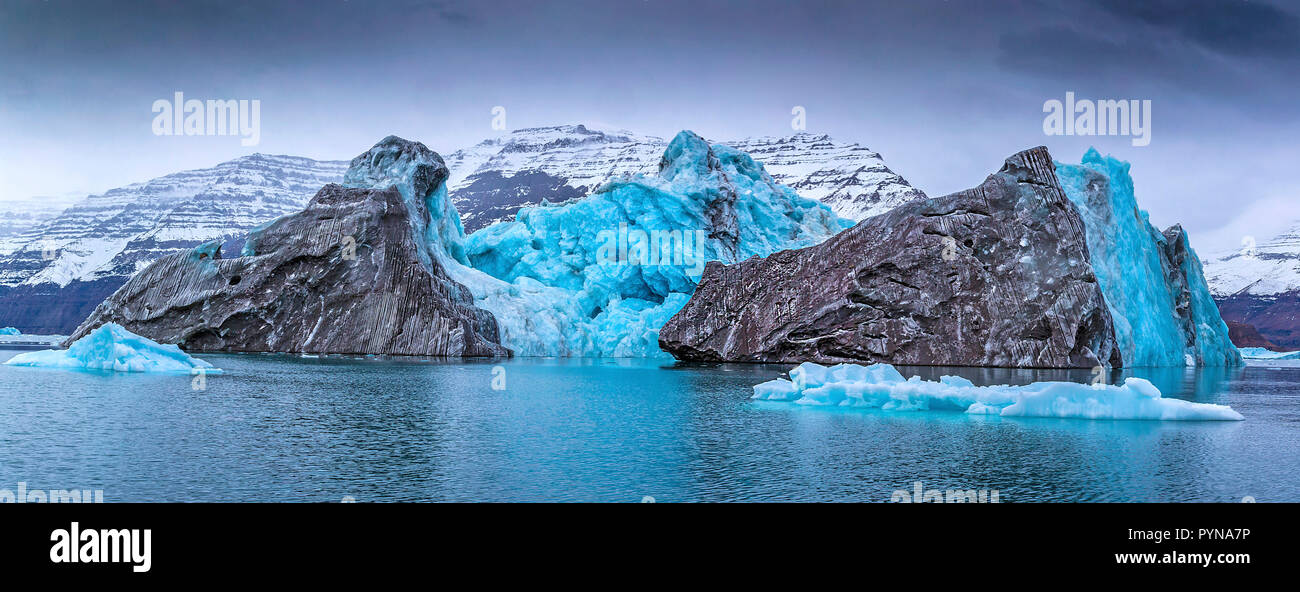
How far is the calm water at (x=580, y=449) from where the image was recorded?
11.1 metres

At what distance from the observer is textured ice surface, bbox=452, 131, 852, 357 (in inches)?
2559

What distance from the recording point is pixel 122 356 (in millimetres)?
32781

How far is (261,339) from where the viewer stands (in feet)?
183

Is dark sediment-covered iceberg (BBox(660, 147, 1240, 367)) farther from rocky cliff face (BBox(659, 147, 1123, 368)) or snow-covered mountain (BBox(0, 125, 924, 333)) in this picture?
snow-covered mountain (BBox(0, 125, 924, 333))

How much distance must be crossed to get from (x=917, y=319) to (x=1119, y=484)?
3526cm

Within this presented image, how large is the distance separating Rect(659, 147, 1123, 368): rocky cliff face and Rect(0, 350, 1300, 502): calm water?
65.2 feet

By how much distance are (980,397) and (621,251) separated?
46526 mm

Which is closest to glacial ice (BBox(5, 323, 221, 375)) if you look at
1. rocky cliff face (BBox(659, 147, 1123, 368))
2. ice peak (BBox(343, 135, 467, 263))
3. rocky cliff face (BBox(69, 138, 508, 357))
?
rocky cliff face (BBox(69, 138, 508, 357))

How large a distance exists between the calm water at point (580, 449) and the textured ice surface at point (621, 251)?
39.8 m

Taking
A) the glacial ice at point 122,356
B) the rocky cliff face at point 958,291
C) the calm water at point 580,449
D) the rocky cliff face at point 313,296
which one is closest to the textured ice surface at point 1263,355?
the rocky cliff face at point 958,291

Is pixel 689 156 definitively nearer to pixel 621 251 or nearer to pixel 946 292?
pixel 621 251

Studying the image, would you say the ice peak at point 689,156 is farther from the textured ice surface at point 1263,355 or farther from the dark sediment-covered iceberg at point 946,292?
A: the textured ice surface at point 1263,355

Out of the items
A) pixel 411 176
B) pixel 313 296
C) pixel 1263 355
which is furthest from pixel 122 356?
pixel 1263 355
